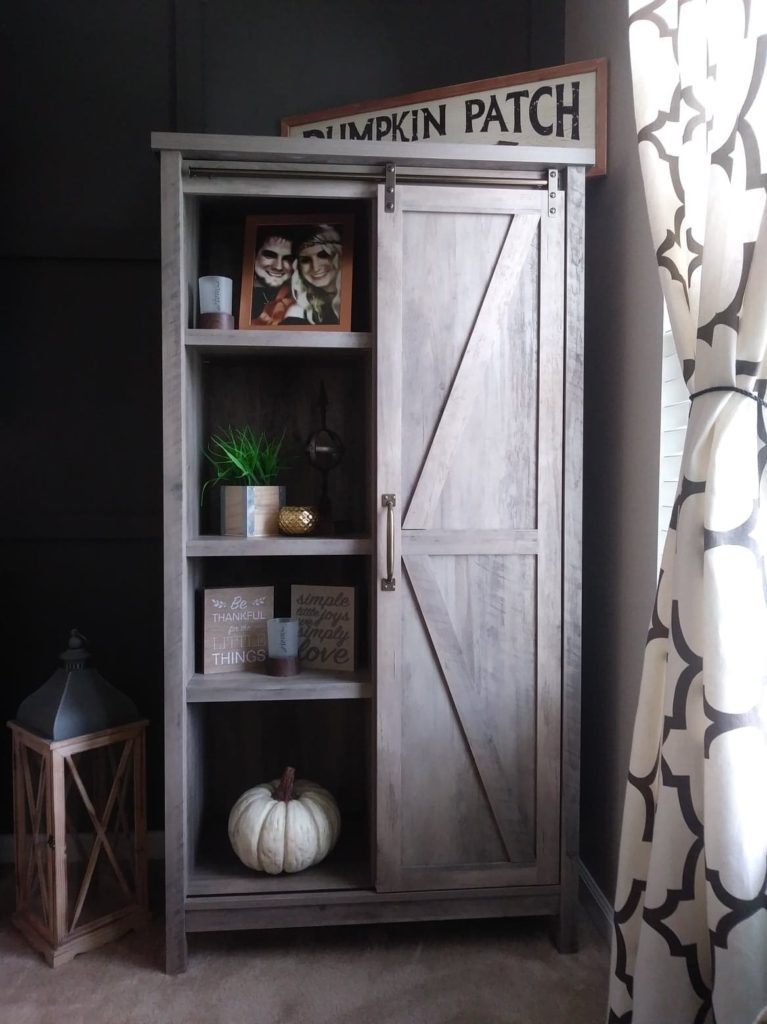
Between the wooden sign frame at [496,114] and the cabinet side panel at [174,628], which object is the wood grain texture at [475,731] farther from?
the wooden sign frame at [496,114]

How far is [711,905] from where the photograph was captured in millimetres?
1144

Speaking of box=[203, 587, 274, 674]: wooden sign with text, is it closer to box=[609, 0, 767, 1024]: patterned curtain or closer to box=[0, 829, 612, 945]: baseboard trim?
box=[0, 829, 612, 945]: baseboard trim

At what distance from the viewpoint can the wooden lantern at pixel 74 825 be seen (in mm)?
1773

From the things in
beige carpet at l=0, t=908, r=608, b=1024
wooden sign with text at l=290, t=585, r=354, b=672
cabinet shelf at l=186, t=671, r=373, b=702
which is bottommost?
beige carpet at l=0, t=908, r=608, b=1024

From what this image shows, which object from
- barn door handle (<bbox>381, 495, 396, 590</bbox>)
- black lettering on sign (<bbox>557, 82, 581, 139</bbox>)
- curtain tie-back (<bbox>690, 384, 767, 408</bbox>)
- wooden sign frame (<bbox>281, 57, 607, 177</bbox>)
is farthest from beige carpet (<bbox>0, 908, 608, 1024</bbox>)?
black lettering on sign (<bbox>557, 82, 581, 139</bbox>)

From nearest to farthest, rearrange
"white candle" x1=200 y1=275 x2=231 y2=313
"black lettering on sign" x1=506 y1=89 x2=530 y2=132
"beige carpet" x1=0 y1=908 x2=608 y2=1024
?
"beige carpet" x1=0 y1=908 x2=608 y2=1024 → "white candle" x1=200 y1=275 x2=231 y2=313 → "black lettering on sign" x1=506 y1=89 x2=530 y2=132

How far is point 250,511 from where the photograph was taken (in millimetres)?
1854

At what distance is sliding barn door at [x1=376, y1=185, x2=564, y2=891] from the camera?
174 centimetres

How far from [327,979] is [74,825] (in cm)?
71

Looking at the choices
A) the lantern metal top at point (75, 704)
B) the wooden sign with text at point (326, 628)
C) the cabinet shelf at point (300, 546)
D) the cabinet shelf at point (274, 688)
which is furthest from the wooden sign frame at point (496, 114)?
the lantern metal top at point (75, 704)

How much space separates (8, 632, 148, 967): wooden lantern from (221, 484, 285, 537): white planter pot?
507 millimetres

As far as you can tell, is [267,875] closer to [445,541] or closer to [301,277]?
[445,541]

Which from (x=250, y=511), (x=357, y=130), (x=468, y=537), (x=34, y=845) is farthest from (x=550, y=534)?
(x=34, y=845)

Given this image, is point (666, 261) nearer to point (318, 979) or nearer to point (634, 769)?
point (634, 769)
